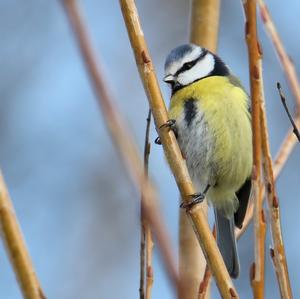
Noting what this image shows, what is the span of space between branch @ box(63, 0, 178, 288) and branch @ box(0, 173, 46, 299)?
0.15 m

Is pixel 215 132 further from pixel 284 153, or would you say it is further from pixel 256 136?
pixel 256 136

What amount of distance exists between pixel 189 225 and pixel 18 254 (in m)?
0.63

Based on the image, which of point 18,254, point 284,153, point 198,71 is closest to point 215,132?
point 198,71

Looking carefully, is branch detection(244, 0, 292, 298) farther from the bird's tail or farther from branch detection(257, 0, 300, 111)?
the bird's tail

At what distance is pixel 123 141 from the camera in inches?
33.0

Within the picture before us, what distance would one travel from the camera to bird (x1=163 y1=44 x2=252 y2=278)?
1.74 m

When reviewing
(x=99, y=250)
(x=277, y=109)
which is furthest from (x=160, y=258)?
(x=277, y=109)

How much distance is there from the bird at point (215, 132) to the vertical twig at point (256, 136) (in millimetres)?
798

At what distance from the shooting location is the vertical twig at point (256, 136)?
780mm

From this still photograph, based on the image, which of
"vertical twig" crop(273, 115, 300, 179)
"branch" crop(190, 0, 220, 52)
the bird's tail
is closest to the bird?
the bird's tail

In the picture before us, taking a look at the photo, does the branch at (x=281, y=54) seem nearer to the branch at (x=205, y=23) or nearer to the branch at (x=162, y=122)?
the branch at (x=162, y=122)

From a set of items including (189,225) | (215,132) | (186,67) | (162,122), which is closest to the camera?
(162,122)

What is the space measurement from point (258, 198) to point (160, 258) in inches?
6.9

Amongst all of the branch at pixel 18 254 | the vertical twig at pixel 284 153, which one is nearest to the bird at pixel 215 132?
the vertical twig at pixel 284 153
